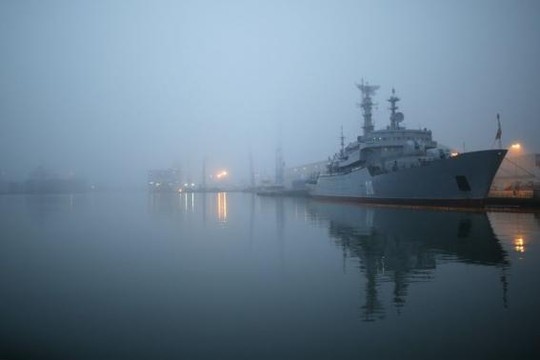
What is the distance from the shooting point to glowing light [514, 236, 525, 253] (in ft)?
53.0

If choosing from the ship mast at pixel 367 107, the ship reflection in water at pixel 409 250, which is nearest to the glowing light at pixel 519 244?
the ship reflection in water at pixel 409 250

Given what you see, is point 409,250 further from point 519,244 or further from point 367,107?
point 367,107

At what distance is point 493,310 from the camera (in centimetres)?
874

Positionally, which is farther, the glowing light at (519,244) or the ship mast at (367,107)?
the ship mast at (367,107)

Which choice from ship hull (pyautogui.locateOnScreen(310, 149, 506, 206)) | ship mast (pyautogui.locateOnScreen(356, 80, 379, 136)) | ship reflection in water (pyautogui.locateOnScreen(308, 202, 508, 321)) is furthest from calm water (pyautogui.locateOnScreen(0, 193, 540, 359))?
ship mast (pyautogui.locateOnScreen(356, 80, 379, 136))

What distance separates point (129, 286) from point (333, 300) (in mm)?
6558

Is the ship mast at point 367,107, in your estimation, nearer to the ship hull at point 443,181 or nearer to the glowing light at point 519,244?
the ship hull at point 443,181

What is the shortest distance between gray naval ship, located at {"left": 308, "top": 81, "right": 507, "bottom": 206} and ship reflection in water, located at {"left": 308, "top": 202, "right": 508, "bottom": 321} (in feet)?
26.6

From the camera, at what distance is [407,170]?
38312mm

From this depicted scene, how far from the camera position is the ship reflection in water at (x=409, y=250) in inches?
432

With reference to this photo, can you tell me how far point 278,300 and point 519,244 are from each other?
1349 cm

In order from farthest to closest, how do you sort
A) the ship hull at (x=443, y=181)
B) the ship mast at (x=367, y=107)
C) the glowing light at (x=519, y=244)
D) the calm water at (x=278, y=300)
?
the ship mast at (x=367, y=107)
the ship hull at (x=443, y=181)
the glowing light at (x=519, y=244)
the calm water at (x=278, y=300)

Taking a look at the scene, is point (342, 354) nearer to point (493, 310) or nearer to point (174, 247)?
point (493, 310)

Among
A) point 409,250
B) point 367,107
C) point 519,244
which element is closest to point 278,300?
point 409,250
